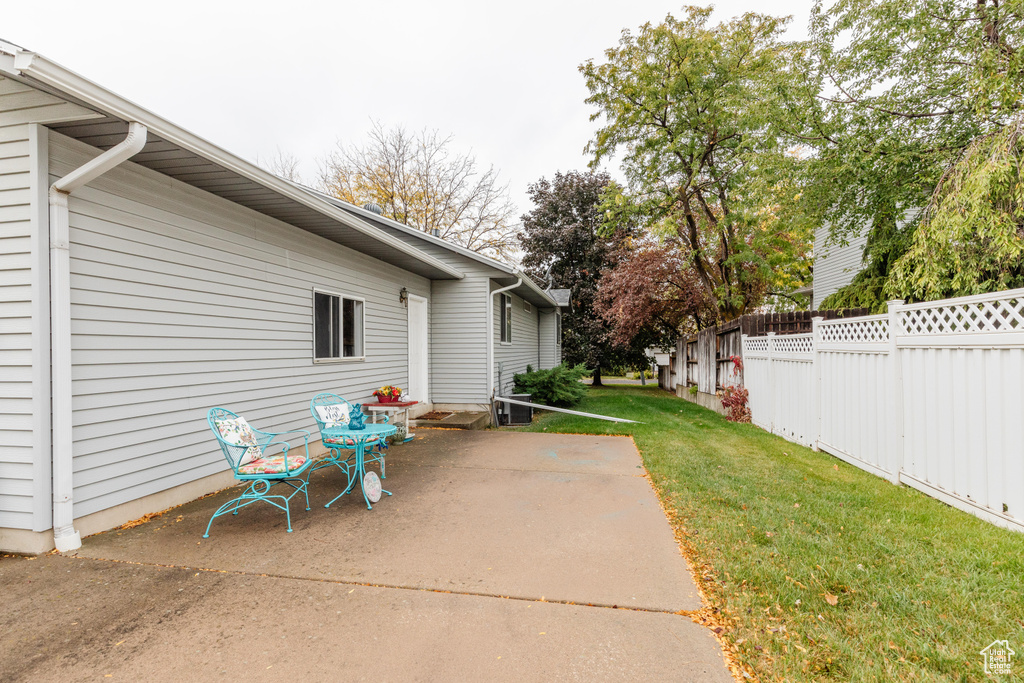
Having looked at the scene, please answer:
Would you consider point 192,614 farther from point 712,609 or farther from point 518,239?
point 518,239

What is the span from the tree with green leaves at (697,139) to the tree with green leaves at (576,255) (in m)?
4.80

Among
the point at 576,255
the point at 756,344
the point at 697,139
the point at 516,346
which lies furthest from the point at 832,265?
the point at 516,346

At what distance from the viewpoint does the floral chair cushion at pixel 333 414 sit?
5313 millimetres

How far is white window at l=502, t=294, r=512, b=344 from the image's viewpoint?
11242mm

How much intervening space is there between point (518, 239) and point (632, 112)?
8.77 meters

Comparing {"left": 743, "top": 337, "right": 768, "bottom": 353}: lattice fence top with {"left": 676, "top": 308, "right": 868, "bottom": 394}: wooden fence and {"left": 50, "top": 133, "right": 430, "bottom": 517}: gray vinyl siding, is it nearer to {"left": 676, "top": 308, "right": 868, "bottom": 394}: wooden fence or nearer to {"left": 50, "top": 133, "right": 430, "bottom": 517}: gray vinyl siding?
{"left": 676, "top": 308, "right": 868, "bottom": 394}: wooden fence

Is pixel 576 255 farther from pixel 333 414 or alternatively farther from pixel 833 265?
pixel 333 414

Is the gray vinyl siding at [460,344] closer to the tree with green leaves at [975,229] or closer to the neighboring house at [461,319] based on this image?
the neighboring house at [461,319]

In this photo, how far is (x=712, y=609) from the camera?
2551 mm

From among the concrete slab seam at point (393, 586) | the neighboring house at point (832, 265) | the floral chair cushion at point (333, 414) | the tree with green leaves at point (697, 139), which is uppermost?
the tree with green leaves at point (697, 139)

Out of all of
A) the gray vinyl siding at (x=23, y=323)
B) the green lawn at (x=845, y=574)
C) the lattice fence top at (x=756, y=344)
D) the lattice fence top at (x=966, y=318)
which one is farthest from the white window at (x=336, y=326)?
the lattice fence top at (x=756, y=344)

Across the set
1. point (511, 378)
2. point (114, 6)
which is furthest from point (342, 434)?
point (114, 6)

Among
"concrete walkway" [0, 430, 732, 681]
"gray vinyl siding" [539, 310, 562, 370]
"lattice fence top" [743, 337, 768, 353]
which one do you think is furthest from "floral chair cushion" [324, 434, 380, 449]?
"gray vinyl siding" [539, 310, 562, 370]

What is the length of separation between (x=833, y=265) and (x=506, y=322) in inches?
462
